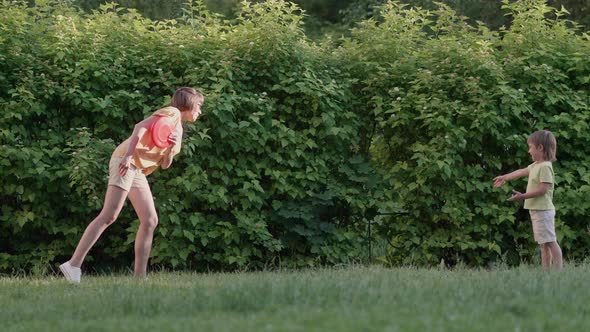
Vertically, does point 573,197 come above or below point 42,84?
below

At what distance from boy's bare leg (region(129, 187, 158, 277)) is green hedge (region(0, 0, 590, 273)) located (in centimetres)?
111

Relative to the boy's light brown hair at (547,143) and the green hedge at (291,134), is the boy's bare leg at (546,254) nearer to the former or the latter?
the boy's light brown hair at (547,143)

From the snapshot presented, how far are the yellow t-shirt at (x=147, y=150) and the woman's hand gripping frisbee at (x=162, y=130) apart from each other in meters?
0.04

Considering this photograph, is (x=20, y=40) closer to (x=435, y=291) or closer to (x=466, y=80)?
(x=466, y=80)

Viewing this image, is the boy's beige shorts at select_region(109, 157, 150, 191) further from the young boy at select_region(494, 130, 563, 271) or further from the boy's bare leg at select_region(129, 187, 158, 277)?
the young boy at select_region(494, 130, 563, 271)

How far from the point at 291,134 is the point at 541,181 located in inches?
105

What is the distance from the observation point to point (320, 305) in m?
5.31

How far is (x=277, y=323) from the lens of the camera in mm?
4715

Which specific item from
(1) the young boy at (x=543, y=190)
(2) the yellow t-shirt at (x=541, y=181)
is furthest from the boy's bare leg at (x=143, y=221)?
(2) the yellow t-shirt at (x=541, y=181)

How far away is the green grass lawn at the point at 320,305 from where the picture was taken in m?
4.71

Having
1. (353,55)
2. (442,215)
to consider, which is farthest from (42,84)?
(442,215)

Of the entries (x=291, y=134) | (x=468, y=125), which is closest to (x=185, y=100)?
(x=291, y=134)

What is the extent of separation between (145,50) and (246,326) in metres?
5.64

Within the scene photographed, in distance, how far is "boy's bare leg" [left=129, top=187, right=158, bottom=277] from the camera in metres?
7.80
